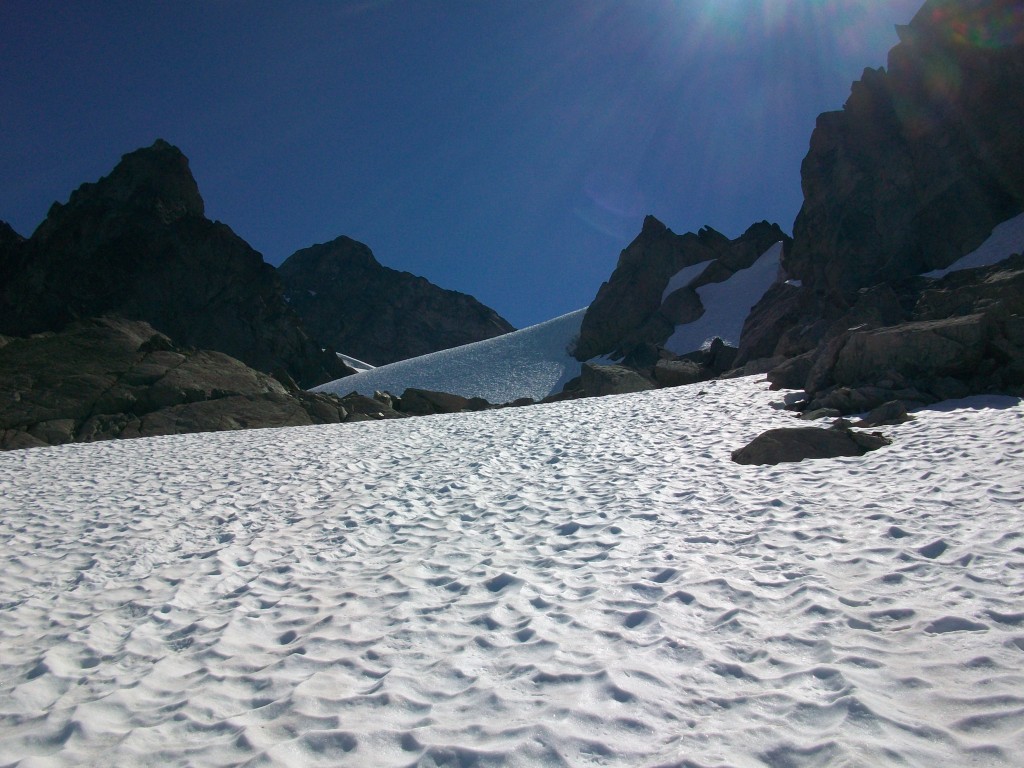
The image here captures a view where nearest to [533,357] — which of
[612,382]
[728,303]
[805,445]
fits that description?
[728,303]

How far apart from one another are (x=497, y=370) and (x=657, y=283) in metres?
17.4

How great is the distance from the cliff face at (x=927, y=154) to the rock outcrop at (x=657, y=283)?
622 inches

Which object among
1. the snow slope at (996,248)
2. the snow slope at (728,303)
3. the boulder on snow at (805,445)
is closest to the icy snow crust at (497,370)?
the snow slope at (728,303)

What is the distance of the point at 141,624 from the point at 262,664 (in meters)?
1.73

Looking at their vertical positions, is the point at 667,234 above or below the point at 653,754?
above

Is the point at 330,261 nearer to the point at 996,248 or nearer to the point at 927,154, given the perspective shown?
the point at 927,154

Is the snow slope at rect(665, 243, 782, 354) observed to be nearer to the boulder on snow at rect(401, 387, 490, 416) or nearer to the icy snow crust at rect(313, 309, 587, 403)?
the icy snow crust at rect(313, 309, 587, 403)

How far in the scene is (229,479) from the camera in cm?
1180

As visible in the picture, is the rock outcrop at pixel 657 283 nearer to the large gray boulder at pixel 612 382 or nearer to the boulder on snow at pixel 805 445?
the large gray boulder at pixel 612 382

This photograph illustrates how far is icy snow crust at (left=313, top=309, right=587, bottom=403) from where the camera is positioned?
49.9 metres

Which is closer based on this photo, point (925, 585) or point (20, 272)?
point (925, 585)

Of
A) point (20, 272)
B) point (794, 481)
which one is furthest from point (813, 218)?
point (20, 272)

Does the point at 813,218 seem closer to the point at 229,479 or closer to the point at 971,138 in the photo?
the point at 971,138

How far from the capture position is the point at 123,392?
22109 mm
